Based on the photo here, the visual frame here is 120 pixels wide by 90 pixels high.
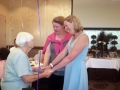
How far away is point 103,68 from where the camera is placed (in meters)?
4.03

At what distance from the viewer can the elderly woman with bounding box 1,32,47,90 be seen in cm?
128

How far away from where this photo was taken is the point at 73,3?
4695 millimetres

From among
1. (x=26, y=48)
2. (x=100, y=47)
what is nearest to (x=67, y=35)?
(x=26, y=48)

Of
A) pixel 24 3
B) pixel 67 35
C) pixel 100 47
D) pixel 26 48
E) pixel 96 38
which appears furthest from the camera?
pixel 24 3

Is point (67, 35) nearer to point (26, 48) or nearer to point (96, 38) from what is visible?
point (26, 48)

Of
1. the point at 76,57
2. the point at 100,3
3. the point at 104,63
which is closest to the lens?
the point at 76,57

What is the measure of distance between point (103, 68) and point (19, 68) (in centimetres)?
317

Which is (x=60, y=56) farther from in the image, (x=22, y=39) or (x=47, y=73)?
(x=22, y=39)

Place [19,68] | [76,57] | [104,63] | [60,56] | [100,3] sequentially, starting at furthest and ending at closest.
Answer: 1. [100,3]
2. [104,63]
3. [60,56]
4. [76,57]
5. [19,68]

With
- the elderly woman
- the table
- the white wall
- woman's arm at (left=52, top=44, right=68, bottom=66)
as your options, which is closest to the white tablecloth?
the table

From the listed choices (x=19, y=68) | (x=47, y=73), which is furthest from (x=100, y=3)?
(x=19, y=68)

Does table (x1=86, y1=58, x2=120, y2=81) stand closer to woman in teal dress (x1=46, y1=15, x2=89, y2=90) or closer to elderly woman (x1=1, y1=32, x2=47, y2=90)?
woman in teal dress (x1=46, y1=15, x2=89, y2=90)

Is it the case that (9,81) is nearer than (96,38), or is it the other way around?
(9,81)

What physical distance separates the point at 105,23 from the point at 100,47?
36.5 inches
